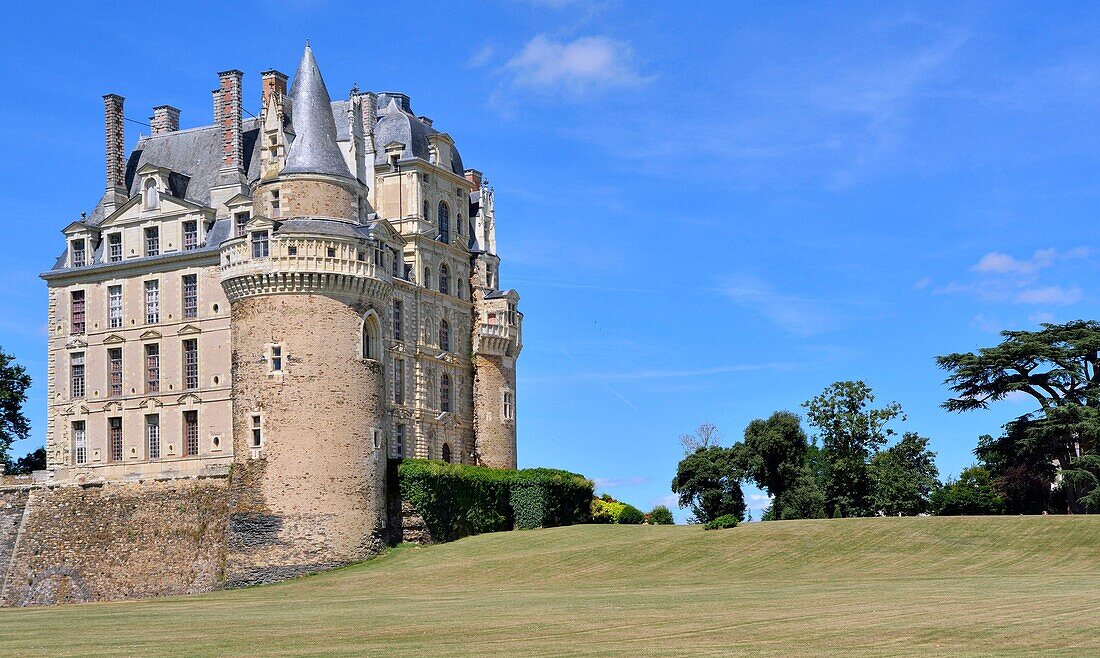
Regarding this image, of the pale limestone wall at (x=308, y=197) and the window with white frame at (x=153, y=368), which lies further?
the window with white frame at (x=153, y=368)

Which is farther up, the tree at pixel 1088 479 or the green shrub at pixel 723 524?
the tree at pixel 1088 479

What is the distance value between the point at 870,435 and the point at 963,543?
14.6 metres

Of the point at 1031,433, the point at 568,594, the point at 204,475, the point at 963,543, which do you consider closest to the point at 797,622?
the point at 568,594

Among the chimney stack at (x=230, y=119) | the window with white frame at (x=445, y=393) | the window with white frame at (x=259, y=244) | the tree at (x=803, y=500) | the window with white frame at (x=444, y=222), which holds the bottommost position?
the tree at (x=803, y=500)

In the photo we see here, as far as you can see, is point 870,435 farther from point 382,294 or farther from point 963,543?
point 382,294

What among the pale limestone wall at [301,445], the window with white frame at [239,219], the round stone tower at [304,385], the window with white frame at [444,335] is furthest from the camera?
the window with white frame at [444,335]

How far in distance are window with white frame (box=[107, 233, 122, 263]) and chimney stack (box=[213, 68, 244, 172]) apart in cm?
573

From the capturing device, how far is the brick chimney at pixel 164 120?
74250mm

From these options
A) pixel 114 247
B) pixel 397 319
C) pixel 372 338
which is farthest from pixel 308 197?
pixel 114 247

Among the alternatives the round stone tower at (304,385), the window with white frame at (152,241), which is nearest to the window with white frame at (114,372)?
the window with white frame at (152,241)

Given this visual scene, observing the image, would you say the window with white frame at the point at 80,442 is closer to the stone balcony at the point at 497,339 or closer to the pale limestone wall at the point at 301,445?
the pale limestone wall at the point at 301,445

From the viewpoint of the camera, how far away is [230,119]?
69.8m

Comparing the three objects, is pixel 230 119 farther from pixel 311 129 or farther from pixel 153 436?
pixel 153 436

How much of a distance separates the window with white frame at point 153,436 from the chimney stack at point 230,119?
1148 centimetres
